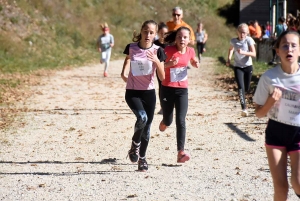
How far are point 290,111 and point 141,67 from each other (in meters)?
2.94

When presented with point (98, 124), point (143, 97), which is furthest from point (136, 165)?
point (98, 124)

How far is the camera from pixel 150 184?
7223 mm

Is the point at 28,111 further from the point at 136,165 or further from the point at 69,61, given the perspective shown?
the point at 69,61

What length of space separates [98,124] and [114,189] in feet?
16.2

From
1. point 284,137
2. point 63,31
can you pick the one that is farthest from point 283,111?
point 63,31

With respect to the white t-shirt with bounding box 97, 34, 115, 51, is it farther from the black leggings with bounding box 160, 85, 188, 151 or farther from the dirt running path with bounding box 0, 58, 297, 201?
the black leggings with bounding box 160, 85, 188, 151

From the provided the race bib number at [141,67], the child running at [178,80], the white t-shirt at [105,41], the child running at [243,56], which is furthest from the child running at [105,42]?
the race bib number at [141,67]

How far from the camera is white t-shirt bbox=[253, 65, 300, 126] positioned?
5157 millimetres

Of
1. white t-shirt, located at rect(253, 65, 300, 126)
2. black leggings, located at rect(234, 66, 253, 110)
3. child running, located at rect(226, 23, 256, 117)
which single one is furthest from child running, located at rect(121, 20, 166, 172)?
black leggings, located at rect(234, 66, 253, 110)

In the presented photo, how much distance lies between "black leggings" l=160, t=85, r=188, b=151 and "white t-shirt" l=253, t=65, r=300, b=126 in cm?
316

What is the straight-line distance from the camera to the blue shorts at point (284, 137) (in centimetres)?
519

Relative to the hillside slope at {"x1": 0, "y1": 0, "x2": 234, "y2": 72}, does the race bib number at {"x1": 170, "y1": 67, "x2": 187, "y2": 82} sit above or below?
above

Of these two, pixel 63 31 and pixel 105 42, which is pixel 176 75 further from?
pixel 63 31

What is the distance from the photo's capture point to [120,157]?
886 centimetres
